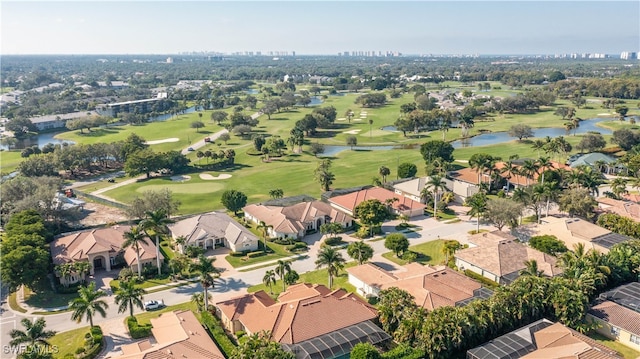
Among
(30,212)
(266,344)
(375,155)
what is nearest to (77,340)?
(266,344)

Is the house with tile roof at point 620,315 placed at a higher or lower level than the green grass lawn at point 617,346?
higher

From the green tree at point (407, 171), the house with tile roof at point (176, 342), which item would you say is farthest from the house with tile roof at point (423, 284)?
the green tree at point (407, 171)

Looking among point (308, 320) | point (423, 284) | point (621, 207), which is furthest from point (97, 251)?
point (621, 207)

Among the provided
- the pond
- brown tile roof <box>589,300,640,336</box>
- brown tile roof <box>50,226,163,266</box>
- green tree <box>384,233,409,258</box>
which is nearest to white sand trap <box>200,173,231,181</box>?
brown tile roof <box>50,226,163,266</box>

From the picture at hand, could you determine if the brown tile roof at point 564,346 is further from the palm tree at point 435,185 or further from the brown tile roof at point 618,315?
the palm tree at point 435,185

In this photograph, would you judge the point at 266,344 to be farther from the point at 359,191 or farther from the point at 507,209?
the point at 359,191

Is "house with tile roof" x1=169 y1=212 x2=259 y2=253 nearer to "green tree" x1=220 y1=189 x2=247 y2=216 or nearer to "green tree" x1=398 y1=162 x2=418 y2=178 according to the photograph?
"green tree" x1=220 y1=189 x2=247 y2=216

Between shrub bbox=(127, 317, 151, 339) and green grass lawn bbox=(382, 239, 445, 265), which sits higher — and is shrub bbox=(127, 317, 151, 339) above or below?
above

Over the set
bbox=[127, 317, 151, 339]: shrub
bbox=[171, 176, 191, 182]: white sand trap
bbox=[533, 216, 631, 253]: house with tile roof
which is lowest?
bbox=[171, 176, 191, 182]: white sand trap
